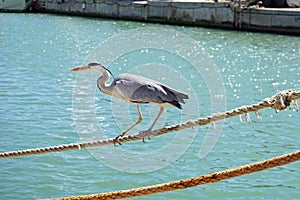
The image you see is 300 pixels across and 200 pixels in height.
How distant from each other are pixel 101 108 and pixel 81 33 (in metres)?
16.4

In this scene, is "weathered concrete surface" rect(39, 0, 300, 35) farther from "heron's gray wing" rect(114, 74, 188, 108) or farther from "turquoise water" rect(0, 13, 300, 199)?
"heron's gray wing" rect(114, 74, 188, 108)

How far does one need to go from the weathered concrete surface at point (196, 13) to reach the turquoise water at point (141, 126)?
391 centimetres

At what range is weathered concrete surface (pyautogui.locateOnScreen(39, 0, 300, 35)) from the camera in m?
28.7

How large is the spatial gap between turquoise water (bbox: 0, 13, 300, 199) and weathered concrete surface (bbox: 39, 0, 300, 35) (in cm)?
391

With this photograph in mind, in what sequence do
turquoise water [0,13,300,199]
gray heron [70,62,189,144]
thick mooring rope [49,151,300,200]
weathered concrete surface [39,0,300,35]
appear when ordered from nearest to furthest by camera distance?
thick mooring rope [49,151,300,200] < gray heron [70,62,189,144] < turquoise water [0,13,300,199] < weathered concrete surface [39,0,300,35]

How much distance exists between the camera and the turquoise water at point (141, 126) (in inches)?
362

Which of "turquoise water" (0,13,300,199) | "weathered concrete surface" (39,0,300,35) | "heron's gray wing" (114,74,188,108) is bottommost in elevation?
"turquoise water" (0,13,300,199)

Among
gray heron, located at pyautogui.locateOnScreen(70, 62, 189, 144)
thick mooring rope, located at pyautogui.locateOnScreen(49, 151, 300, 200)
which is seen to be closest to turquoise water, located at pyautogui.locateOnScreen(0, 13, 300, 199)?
gray heron, located at pyautogui.locateOnScreen(70, 62, 189, 144)

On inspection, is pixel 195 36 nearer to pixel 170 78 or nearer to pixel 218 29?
pixel 218 29

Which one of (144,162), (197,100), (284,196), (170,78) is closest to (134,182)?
(144,162)

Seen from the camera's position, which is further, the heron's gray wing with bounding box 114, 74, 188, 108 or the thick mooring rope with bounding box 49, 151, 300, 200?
the heron's gray wing with bounding box 114, 74, 188, 108

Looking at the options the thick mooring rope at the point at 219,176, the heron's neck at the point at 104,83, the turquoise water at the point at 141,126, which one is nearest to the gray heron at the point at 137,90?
the heron's neck at the point at 104,83

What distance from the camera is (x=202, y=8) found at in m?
31.9

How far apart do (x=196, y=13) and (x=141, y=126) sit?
20.8 m
